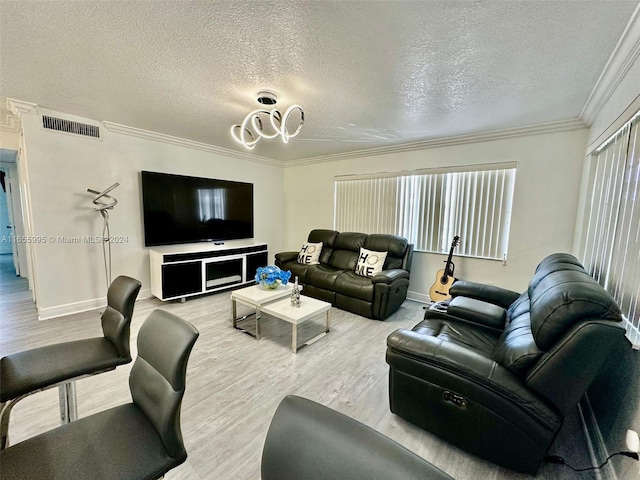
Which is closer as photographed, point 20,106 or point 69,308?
point 20,106

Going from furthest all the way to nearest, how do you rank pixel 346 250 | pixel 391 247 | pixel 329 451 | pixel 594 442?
pixel 346 250 → pixel 391 247 → pixel 594 442 → pixel 329 451

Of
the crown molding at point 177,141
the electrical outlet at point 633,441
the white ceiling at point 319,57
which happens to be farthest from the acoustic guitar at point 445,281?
the crown molding at point 177,141

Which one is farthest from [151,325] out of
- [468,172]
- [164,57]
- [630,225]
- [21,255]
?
[21,255]

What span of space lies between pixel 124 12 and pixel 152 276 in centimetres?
332

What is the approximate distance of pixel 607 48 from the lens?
1669mm

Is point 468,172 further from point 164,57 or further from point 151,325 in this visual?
point 151,325

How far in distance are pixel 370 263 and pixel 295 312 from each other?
1.54 meters

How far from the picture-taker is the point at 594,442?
153 centimetres

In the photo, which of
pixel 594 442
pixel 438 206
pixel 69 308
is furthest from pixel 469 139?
pixel 69 308

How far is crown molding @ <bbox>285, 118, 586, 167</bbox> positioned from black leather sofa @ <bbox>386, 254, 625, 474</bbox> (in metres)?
2.19

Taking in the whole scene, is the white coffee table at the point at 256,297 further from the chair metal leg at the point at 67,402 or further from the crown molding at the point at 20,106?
the crown molding at the point at 20,106

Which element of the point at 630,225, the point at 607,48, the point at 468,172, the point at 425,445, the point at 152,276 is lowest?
the point at 425,445

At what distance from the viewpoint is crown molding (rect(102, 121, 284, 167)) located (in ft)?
11.5

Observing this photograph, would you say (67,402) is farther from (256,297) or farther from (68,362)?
(256,297)
